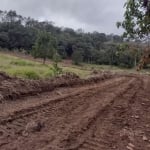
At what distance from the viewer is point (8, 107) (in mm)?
10703

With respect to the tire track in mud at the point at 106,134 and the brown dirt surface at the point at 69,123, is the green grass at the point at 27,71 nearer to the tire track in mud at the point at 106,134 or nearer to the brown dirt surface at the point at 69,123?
the brown dirt surface at the point at 69,123

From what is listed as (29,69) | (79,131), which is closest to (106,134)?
(79,131)

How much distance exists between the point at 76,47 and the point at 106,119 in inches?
3216

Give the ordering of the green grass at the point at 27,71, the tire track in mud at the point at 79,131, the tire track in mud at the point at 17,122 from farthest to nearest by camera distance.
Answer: the green grass at the point at 27,71
the tire track in mud at the point at 17,122
the tire track in mud at the point at 79,131

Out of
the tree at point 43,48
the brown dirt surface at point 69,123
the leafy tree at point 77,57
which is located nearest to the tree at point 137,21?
the brown dirt surface at point 69,123

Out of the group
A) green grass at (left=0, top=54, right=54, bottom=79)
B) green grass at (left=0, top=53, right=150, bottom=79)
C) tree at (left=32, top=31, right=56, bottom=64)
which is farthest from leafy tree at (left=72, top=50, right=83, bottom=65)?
green grass at (left=0, top=54, right=54, bottom=79)

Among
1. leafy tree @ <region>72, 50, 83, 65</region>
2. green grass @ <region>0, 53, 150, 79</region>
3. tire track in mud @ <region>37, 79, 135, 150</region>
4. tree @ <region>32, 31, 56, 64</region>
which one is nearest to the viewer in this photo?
tire track in mud @ <region>37, 79, 135, 150</region>

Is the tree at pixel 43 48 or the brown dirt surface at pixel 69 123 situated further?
the tree at pixel 43 48

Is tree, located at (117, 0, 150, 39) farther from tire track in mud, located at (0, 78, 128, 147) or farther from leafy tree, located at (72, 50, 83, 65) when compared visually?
leafy tree, located at (72, 50, 83, 65)

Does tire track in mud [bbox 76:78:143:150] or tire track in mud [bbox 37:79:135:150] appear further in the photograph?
tire track in mud [bbox 76:78:143:150]

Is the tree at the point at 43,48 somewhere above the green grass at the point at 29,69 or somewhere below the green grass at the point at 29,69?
above

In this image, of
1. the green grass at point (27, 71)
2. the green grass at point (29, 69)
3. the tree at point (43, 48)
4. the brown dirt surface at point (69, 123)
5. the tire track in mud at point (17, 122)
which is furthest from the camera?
the tree at point (43, 48)

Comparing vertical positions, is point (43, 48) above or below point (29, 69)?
above

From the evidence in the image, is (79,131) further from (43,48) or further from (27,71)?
(43,48)
